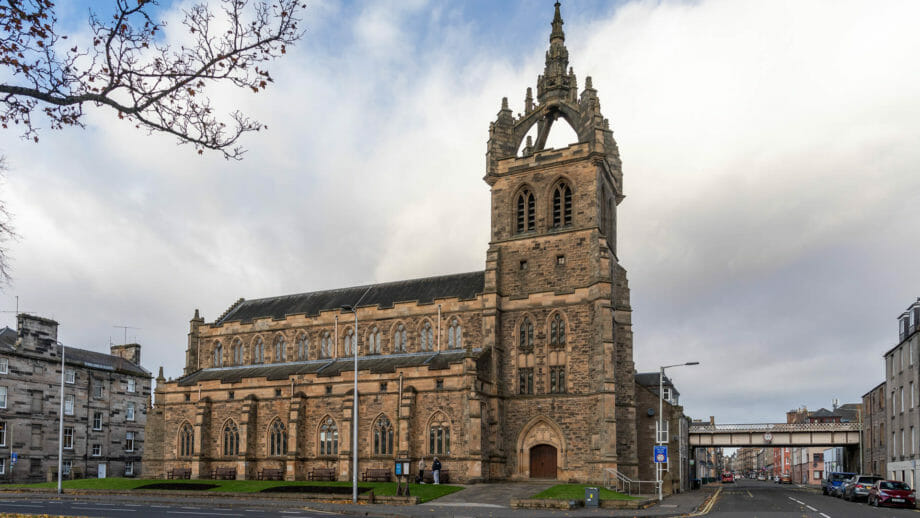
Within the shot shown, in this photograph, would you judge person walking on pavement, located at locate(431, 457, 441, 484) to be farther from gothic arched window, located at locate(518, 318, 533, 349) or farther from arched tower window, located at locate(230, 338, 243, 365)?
arched tower window, located at locate(230, 338, 243, 365)

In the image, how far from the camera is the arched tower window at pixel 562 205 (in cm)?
4847

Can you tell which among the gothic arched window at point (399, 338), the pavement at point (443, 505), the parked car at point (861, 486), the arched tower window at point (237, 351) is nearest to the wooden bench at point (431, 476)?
the pavement at point (443, 505)

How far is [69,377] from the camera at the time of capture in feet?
209

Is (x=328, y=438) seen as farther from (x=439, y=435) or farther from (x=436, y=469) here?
(x=436, y=469)

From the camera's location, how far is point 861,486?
149 ft

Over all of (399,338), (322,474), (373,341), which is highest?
(399,338)

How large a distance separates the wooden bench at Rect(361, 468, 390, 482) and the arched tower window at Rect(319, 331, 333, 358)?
460 inches

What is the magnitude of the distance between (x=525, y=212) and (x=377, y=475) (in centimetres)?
1936

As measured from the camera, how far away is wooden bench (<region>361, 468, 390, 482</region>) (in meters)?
43.8

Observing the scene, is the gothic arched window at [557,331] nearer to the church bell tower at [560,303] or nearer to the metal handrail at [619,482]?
the church bell tower at [560,303]

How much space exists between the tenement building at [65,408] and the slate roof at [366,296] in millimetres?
14872

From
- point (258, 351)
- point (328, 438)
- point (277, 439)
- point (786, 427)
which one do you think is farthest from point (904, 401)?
point (258, 351)

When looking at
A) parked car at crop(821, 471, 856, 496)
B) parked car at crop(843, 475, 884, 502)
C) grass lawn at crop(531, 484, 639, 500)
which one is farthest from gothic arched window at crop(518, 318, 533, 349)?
parked car at crop(821, 471, 856, 496)

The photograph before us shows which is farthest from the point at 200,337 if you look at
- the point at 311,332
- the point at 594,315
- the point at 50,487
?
the point at 594,315
